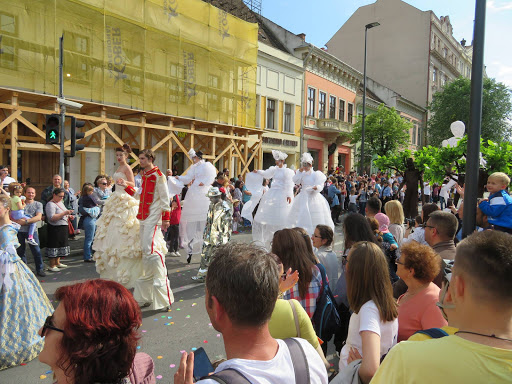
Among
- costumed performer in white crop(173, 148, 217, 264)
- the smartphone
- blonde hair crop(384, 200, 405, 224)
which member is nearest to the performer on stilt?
costumed performer in white crop(173, 148, 217, 264)

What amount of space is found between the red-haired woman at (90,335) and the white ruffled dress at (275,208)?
699 cm

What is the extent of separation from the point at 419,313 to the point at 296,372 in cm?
143

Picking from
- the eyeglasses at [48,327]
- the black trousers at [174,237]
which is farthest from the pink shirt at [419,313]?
the black trousers at [174,237]

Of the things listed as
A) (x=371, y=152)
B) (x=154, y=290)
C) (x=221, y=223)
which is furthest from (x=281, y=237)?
(x=371, y=152)

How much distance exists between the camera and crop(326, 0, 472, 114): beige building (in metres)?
42.5

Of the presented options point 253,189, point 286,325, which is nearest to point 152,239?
point 286,325

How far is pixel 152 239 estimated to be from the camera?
539cm

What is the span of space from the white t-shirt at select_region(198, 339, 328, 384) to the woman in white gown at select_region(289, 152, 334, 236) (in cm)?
666

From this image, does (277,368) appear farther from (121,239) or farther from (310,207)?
(310,207)

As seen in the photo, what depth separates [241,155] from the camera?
2123 cm

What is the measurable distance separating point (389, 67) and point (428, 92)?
16.8 feet

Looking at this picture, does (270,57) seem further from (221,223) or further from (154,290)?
(154,290)

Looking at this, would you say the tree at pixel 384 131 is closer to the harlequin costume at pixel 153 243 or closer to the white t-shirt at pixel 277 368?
the harlequin costume at pixel 153 243

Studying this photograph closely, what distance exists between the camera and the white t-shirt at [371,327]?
229cm
